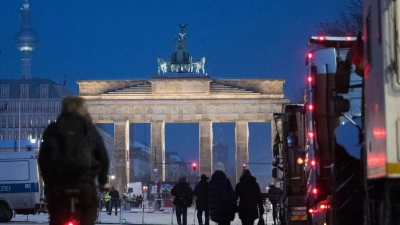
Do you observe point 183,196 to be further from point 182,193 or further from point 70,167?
A: point 70,167

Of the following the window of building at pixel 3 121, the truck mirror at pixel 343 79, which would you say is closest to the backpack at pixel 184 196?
the truck mirror at pixel 343 79

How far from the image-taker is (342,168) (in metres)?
11.7

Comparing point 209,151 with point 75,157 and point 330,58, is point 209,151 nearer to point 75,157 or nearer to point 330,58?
point 330,58

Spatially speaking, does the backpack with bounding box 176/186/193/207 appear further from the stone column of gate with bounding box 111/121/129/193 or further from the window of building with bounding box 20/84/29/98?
the window of building with bounding box 20/84/29/98

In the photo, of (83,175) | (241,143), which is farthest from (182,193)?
(241,143)

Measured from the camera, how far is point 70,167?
8555mm

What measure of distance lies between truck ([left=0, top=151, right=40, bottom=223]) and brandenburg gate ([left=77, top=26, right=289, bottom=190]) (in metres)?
60.5

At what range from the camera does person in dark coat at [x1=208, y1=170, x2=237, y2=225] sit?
1788 cm

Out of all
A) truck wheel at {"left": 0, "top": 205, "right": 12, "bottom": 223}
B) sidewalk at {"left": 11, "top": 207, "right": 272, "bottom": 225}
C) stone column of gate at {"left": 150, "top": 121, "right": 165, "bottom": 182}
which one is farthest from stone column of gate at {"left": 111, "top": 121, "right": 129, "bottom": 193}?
truck wheel at {"left": 0, "top": 205, "right": 12, "bottom": 223}

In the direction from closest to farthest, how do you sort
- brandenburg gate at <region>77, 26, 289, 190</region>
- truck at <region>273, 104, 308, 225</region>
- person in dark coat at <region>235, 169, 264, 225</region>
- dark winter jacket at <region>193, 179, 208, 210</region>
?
person in dark coat at <region>235, 169, 264, 225</region> < truck at <region>273, 104, 308, 225</region> < dark winter jacket at <region>193, 179, 208, 210</region> < brandenburg gate at <region>77, 26, 289, 190</region>

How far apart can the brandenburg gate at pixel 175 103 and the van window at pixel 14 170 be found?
2387 inches

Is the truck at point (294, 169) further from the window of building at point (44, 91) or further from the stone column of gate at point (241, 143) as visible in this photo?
the window of building at point (44, 91)

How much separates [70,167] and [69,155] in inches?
3.7

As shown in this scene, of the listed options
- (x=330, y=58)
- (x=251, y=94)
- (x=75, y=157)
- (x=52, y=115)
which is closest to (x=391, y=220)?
(x=75, y=157)
